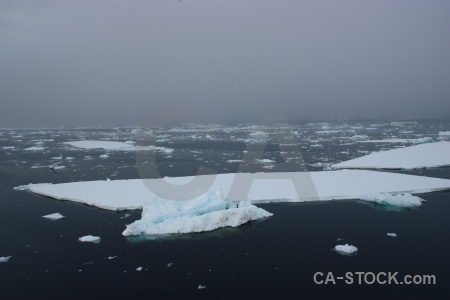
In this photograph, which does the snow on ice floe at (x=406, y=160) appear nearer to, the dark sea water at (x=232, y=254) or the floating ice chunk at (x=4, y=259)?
the dark sea water at (x=232, y=254)

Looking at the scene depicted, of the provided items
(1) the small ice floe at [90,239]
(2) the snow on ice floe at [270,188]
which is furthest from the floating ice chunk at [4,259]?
(2) the snow on ice floe at [270,188]

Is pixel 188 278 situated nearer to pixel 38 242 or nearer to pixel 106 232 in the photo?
pixel 106 232

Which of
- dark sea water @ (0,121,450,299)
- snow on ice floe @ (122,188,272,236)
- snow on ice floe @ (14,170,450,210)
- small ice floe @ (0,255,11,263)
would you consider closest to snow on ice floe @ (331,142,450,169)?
snow on ice floe @ (14,170,450,210)

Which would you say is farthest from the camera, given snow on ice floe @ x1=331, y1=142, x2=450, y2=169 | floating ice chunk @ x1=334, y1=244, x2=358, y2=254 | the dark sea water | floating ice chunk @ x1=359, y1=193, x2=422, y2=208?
snow on ice floe @ x1=331, y1=142, x2=450, y2=169

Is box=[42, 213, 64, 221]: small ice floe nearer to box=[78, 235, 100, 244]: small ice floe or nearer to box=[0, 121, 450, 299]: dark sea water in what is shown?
box=[0, 121, 450, 299]: dark sea water

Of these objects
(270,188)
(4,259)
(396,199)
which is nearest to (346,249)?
(396,199)

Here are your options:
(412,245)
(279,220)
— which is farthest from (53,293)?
(412,245)
